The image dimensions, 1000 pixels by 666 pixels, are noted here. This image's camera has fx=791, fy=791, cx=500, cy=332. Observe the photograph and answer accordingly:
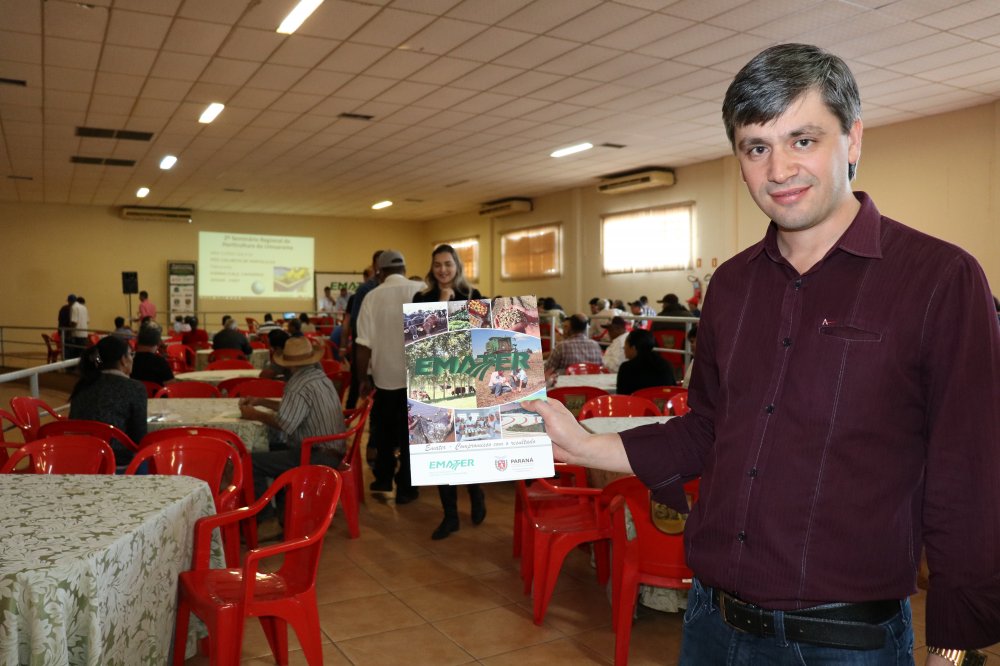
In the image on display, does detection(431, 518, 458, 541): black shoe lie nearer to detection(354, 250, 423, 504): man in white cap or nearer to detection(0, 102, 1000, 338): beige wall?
detection(354, 250, 423, 504): man in white cap

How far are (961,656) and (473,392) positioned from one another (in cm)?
71

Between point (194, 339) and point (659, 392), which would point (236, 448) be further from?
point (194, 339)

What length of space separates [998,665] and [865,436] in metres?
2.51

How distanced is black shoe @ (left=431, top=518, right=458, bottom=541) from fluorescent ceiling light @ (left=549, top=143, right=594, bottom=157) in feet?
23.0

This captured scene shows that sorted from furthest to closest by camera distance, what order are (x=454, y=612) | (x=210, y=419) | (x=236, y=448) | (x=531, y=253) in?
(x=531, y=253) → (x=210, y=419) → (x=236, y=448) → (x=454, y=612)

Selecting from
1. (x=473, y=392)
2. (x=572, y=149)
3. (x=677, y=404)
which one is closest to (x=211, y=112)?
(x=572, y=149)

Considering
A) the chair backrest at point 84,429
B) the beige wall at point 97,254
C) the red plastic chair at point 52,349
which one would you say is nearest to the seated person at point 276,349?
the chair backrest at point 84,429

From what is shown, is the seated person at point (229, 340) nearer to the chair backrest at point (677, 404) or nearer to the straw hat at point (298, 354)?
the straw hat at point (298, 354)

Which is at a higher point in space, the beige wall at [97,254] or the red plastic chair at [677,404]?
the beige wall at [97,254]

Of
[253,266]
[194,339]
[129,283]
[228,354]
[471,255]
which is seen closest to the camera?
[228,354]

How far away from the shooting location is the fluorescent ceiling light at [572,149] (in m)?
10.3

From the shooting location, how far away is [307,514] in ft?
8.72

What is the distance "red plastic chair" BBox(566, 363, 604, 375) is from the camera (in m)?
6.06

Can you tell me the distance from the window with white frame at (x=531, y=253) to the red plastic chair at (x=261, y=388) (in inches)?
403
